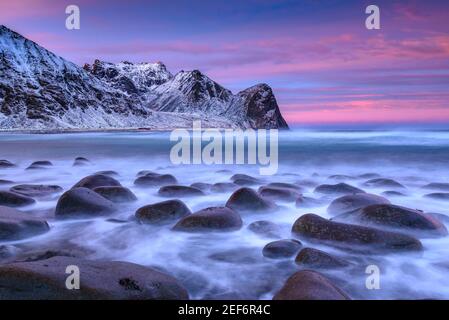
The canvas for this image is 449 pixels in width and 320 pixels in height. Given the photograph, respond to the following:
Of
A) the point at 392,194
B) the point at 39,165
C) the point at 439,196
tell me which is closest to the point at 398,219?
the point at 439,196

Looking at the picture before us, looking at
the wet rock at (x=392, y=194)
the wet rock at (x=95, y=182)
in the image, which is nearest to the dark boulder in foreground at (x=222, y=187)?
the wet rock at (x=95, y=182)

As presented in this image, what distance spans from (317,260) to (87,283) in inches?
107

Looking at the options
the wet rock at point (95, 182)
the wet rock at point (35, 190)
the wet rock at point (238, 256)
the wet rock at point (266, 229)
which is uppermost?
the wet rock at point (95, 182)

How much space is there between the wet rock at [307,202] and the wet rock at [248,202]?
2.75 feet

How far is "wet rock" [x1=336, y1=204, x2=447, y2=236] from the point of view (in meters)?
6.47

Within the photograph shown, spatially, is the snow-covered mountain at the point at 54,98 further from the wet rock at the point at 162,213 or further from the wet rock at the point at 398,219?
the wet rock at the point at 398,219

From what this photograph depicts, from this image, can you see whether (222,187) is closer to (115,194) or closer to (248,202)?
(248,202)

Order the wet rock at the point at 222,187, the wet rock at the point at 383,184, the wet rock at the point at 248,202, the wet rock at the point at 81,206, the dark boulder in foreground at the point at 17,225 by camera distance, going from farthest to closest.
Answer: the wet rock at the point at 383,184 < the wet rock at the point at 222,187 < the wet rock at the point at 248,202 < the wet rock at the point at 81,206 < the dark boulder in foreground at the point at 17,225

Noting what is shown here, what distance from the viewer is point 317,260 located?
507 cm

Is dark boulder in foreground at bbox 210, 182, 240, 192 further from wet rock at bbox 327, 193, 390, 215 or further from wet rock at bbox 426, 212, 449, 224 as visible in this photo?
wet rock at bbox 426, 212, 449, 224

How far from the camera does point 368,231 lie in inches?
230

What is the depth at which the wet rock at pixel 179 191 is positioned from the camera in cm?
992

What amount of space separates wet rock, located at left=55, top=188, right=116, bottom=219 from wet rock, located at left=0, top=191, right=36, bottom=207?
1.12m

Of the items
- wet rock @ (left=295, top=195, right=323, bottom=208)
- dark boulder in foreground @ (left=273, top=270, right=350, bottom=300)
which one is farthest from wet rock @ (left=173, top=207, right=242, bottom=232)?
dark boulder in foreground @ (left=273, top=270, right=350, bottom=300)
